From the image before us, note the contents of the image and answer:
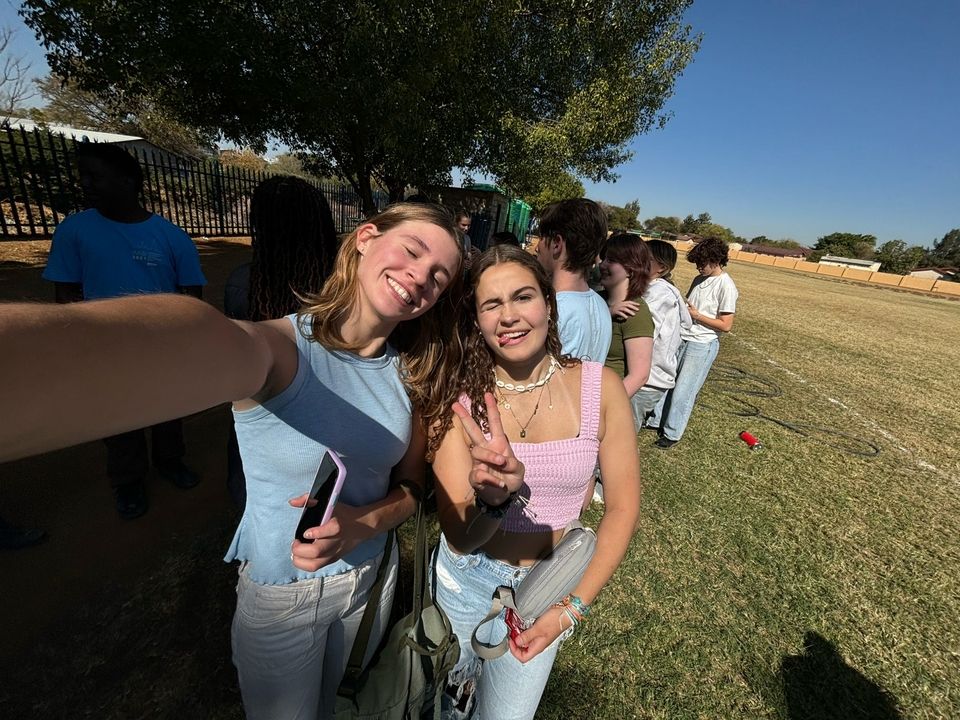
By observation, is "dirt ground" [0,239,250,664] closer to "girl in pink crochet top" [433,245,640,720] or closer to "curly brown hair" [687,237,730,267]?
"girl in pink crochet top" [433,245,640,720]

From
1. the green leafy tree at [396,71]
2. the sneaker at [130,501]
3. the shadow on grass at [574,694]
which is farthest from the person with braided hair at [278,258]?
the green leafy tree at [396,71]

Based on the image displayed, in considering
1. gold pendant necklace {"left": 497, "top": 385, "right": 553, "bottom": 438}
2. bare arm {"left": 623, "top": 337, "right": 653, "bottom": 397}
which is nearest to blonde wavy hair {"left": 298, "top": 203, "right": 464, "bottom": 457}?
gold pendant necklace {"left": 497, "top": 385, "right": 553, "bottom": 438}

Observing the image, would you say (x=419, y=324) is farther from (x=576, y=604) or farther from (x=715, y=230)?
(x=715, y=230)

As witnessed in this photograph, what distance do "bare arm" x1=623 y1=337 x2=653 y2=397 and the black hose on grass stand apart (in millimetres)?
3819

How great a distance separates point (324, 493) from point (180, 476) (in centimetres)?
292

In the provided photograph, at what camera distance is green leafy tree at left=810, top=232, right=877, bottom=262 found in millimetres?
82938

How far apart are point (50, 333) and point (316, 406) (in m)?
0.64

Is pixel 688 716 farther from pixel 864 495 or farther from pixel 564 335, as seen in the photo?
pixel 864 495

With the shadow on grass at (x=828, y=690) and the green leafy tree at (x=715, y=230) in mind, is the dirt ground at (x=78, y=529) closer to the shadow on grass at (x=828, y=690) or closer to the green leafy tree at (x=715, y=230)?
the shadow on grass at (x=828, y=690)

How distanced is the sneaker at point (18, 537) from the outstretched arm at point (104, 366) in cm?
294

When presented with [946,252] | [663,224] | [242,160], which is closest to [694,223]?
[663,224]

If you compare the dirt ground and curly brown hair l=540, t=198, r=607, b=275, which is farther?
curly brown hair l=540, t=198, r=607, b=275

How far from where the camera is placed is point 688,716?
Answer: 2119 mm

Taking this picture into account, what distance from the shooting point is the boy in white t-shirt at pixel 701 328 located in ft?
14.5
